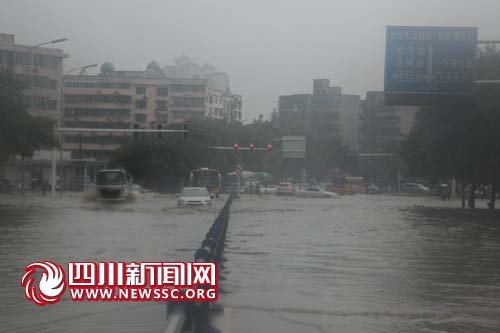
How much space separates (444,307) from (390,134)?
13606 cm

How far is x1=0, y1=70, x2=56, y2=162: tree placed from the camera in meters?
44.0

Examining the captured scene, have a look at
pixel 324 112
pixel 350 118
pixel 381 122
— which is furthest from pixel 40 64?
pixel 350 118

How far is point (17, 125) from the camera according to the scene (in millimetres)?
43969

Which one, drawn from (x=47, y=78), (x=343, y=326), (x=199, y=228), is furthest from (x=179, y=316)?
(x=47, y=78)

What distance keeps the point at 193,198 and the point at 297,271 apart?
31305 mm

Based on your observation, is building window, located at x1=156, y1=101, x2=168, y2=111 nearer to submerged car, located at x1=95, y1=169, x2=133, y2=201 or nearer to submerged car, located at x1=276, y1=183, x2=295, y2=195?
submerged car, located at x1=276, y1=183, x2=295, y2=195

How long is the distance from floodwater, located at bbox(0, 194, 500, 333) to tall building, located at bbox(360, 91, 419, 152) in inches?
4386

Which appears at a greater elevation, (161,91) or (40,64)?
(40,64)

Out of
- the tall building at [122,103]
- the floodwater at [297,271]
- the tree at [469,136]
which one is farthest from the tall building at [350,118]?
the floodwater at [297,271]

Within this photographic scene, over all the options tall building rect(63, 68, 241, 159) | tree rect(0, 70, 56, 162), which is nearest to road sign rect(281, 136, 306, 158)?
tall building rect(63, 68, 241, 159)

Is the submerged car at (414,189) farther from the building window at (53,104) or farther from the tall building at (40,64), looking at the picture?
the building window at (53,104)

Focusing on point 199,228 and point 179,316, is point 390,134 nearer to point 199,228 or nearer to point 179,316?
point 199,228

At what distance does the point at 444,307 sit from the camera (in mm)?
12336

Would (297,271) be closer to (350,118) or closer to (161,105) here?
(161,105)
